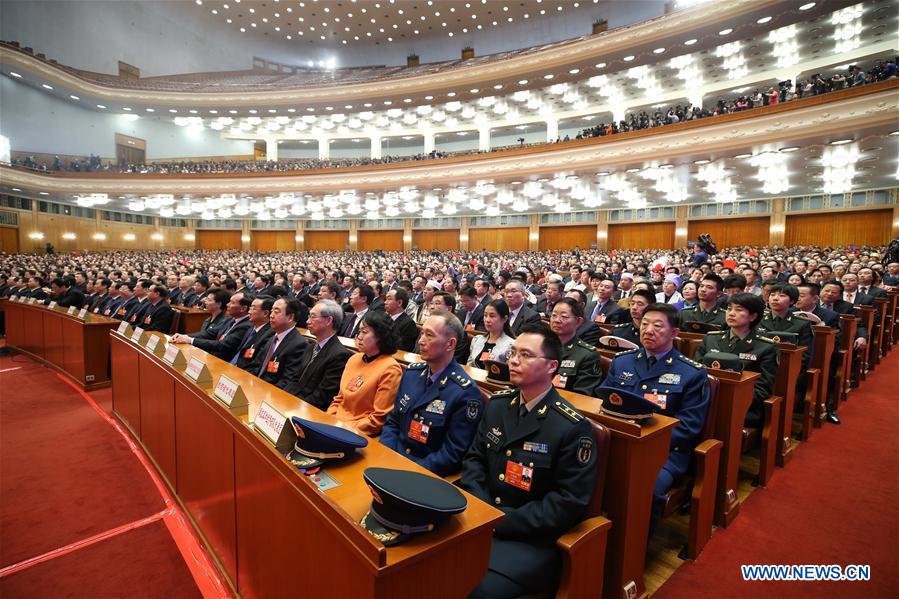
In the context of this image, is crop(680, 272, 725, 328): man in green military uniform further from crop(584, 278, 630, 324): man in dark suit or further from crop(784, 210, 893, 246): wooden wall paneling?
crop(784, 210, 893, 246): wooden wall paneling

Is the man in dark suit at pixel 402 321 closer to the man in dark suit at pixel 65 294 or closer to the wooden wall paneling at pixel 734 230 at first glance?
the man in dark suit at pixel 65 294

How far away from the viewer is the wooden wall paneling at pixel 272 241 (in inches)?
1120

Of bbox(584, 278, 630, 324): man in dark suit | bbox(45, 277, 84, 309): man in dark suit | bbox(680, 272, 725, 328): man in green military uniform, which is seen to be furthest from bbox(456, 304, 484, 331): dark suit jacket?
bbox(45, 277, 84, 309): man in dark suit

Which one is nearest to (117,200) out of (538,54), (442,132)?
(442,132)

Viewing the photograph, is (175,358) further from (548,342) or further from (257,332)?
(548,342)

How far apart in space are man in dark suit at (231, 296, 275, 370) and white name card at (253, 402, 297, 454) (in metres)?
2.01

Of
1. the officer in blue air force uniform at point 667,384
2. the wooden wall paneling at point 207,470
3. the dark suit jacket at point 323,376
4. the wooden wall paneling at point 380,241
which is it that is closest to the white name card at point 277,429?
the wooden wall paneling at point 207,470

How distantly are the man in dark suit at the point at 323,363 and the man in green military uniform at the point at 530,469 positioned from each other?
4.46 feet

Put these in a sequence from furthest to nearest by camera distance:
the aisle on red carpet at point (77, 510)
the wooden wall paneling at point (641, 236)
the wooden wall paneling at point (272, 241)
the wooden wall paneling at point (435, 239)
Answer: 1. the wooden wall paneling at point (272, 241)
2. the wooden wall paneling at point (435, 239)
3. the wooden wall paneling at point (641, 236)
4. the aisle on red carpet at point (77, 510)

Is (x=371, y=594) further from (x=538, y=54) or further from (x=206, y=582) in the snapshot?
(x=538, y=54)

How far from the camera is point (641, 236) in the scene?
67.7 ft

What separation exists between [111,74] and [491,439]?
3450cm

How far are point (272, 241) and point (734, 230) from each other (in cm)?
2606

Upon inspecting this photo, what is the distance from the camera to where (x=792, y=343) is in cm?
314
